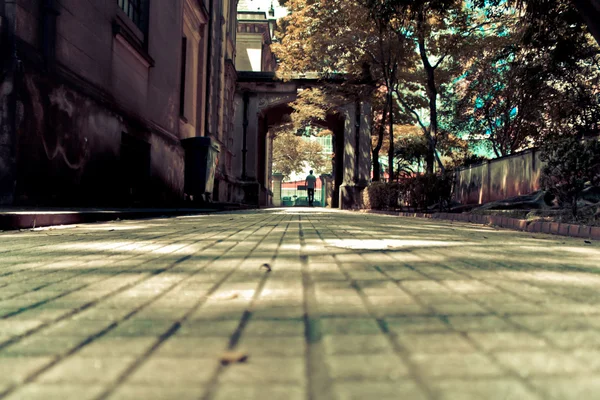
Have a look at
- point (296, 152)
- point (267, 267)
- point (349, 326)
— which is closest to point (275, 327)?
point (349, 326)

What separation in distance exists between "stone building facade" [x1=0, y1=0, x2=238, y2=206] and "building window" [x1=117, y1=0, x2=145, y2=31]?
0.03 meters

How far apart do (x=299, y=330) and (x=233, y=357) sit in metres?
0.22

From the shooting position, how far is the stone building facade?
17.7 feet

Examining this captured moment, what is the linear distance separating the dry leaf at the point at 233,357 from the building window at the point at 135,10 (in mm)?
10376

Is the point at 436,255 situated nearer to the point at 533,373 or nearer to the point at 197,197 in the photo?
the point at 533,373

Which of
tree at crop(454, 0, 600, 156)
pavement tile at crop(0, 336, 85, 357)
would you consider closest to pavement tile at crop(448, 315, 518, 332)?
pavement tile at crop(0, 336, 85, 357)

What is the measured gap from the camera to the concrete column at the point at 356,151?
23.0 m

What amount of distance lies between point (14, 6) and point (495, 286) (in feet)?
21.3

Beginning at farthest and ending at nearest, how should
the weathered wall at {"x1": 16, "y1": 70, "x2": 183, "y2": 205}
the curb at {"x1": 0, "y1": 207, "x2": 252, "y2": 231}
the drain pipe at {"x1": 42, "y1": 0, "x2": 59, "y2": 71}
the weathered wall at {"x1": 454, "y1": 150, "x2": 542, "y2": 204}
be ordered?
the weathered wall at {"x1": 454, "y1": 150, "x2": 542, "y2": 204} → the drain pipe at {"x1": 42, "y1": 0, "x2": 59, "y2": 71} → the weathered wall at {"x1": 16, "y1": 70, "x2": 183, "y2": 205} → the curb at {"x1": 0, "y1": 207, "x2": 252, "y2": 231}

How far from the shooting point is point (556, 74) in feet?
41.0

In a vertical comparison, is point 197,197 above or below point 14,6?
below

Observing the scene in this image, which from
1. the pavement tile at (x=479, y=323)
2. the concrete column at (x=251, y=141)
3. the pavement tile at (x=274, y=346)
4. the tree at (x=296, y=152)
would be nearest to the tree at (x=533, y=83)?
the pavement tile at (x=479, y=323)

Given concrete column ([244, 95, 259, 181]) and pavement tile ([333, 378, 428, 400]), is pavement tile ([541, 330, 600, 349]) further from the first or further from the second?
concrete column ([244, 95, 259, 181])

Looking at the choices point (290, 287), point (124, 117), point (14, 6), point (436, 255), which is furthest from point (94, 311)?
point (124, 117)
